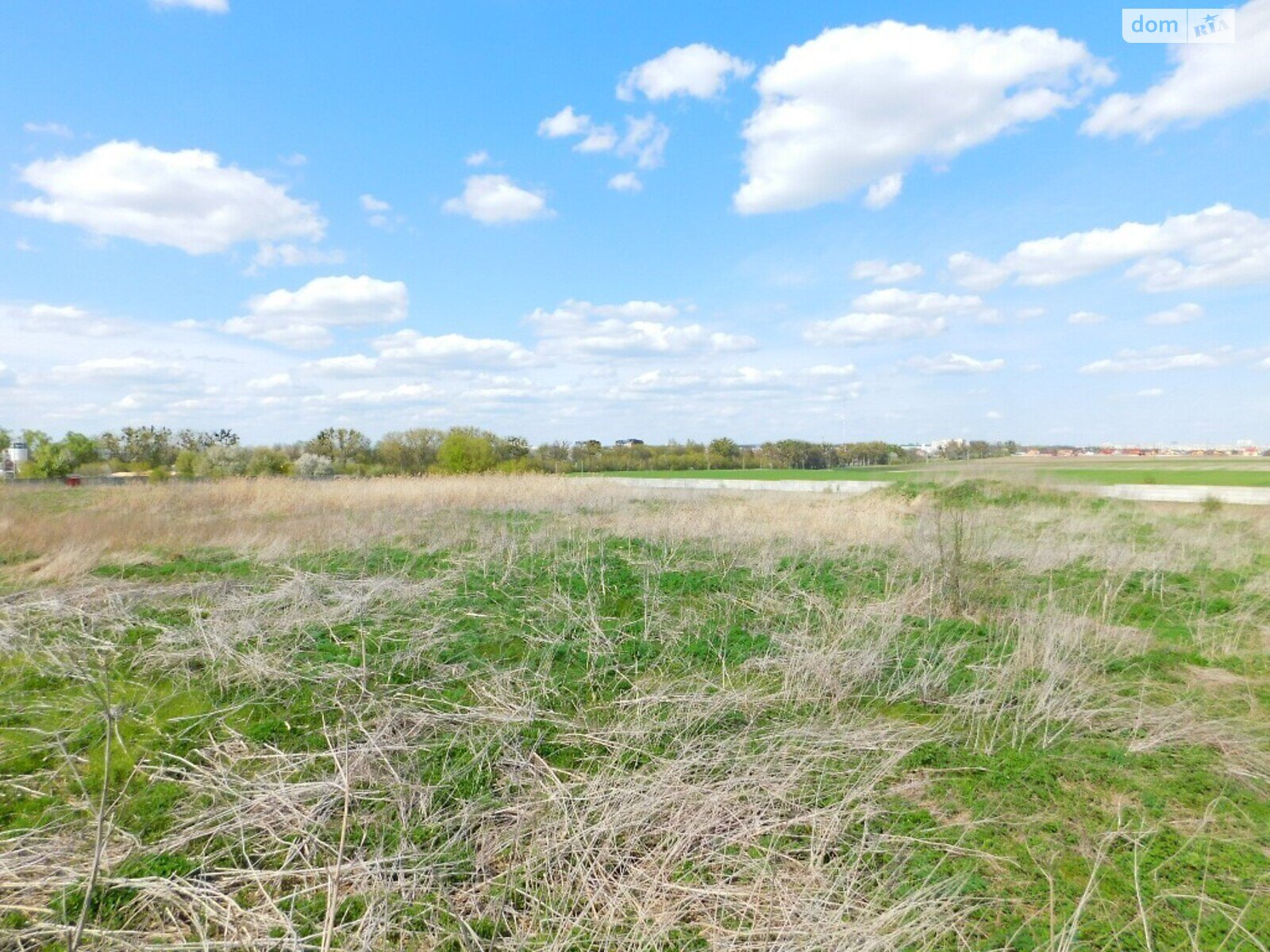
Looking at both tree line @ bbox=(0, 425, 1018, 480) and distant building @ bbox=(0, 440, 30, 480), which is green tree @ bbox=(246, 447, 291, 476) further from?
distant building @ bbox=(0, 440, 30, 480)

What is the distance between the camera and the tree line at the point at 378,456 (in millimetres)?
38000

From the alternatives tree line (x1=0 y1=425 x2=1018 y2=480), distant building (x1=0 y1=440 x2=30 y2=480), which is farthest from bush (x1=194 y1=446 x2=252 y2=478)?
distant building (x1=0 y1=440 x2=30 y2=480)

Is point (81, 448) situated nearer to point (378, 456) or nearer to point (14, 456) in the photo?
point (14, 456)

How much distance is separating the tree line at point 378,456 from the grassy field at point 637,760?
25.0 metres

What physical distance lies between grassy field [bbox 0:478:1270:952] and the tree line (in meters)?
25.0

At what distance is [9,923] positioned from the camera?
2.71 meters

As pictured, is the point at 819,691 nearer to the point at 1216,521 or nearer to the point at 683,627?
the point at 683,627

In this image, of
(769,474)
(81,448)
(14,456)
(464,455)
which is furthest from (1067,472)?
(14,456)

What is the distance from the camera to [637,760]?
3.96 m

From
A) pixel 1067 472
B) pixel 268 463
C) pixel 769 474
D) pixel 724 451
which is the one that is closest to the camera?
pixel 1067 472

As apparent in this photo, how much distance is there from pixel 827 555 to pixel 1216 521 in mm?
11505

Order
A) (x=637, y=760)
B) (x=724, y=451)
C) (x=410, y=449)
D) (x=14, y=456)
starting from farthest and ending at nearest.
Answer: (x=724, y=451) → (x=14, y=456) → (x=410, y=449) → (x=637, y=760)

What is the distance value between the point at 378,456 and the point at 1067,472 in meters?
40.7

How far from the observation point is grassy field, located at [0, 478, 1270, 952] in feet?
9.00
